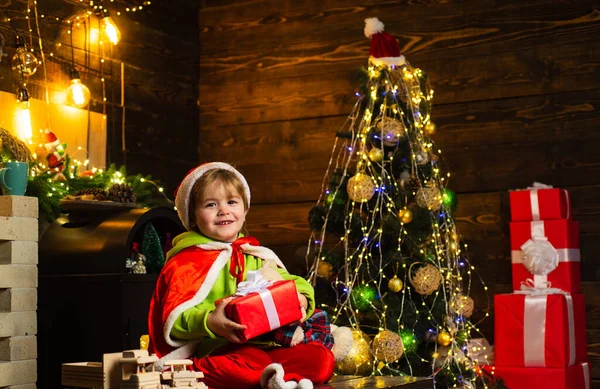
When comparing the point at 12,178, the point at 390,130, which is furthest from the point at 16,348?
the point at 390,130

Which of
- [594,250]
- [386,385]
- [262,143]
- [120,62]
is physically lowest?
[386,385]

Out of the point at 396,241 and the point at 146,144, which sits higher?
the point at 146,144

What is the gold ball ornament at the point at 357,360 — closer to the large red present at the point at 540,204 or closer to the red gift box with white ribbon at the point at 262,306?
the large red present at the point at 540,204

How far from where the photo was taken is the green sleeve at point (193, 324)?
8.25 feet

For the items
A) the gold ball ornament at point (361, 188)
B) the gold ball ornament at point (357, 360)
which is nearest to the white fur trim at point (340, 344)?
→ the gold ball ornament at point (357, 360)

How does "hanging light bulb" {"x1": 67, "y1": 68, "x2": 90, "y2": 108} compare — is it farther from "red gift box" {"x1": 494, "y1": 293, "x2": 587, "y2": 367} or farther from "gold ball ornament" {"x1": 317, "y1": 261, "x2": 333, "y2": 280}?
"red gift box" {"x1": 494, "y1": 293, "x2": 587, "y2": 367}

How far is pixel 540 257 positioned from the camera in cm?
423

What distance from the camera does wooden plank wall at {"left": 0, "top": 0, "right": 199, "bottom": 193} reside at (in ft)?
14.9

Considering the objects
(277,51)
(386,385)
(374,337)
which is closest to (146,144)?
(277,51)

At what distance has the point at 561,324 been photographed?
13.4ft

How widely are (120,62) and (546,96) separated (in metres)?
2.21

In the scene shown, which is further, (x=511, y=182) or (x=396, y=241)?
(x=511, y=182)

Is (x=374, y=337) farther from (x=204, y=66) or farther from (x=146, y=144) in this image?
(x=204, y=66)

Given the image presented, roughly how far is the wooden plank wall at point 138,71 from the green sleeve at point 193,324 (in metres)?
2.12
